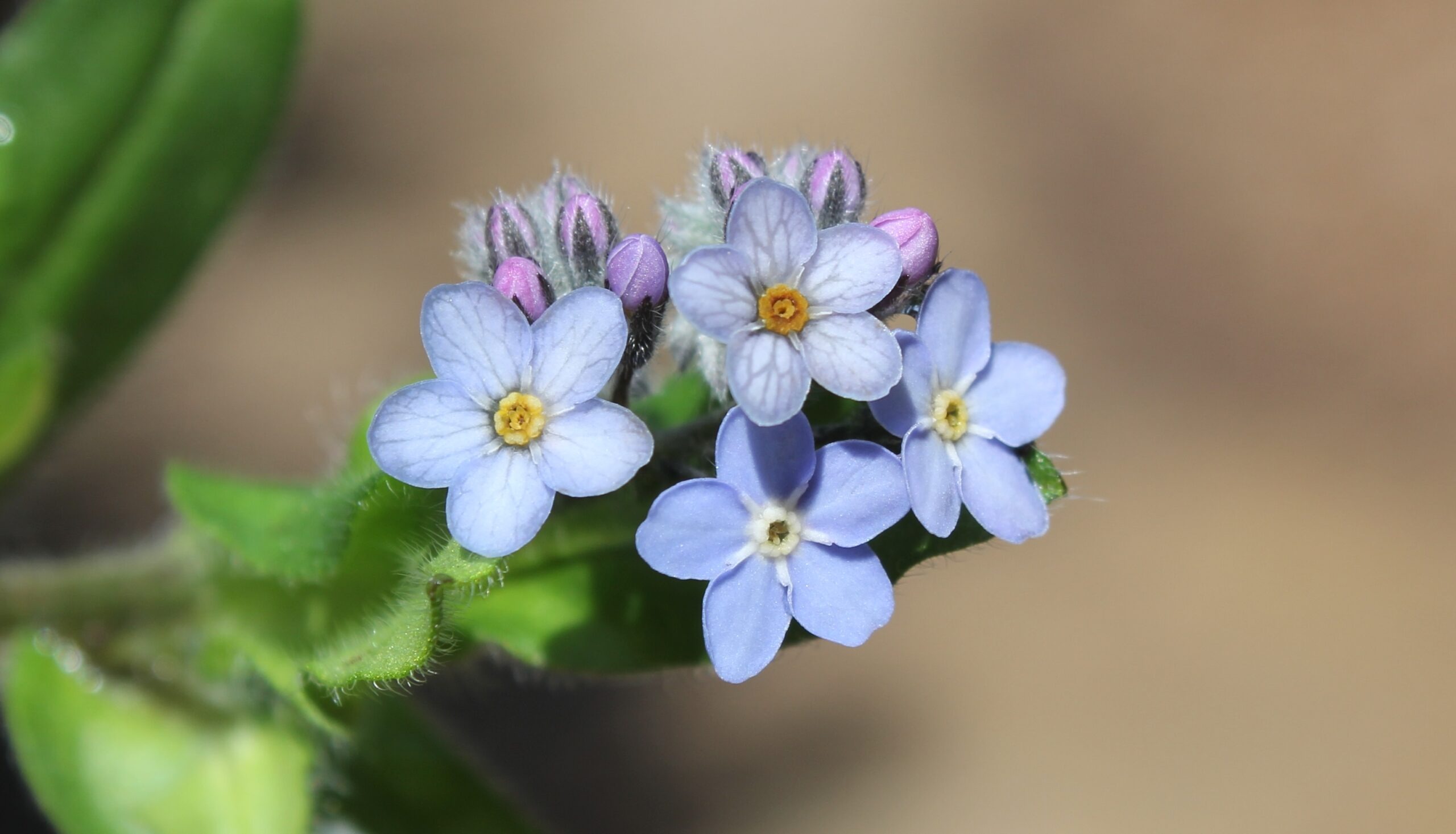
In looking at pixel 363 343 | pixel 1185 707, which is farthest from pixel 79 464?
pixel 1185 707

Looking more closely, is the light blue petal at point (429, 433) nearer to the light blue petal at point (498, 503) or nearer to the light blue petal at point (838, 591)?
the light blue petal at point (498, 503)

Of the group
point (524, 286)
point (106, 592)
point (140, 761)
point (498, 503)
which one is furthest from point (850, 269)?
point (106, 592)

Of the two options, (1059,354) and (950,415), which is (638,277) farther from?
(1059,354)

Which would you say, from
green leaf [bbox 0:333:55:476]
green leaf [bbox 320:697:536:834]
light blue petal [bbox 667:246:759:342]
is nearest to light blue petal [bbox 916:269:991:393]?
light blue petal [bbox 667:246:759:342]

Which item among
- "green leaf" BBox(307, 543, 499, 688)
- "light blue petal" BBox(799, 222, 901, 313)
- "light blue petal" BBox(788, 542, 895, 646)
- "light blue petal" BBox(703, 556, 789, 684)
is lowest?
"green leaf" BBox(307, 543, 499, 688)

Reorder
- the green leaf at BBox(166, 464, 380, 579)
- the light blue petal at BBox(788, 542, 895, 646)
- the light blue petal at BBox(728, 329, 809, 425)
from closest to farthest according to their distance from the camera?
the light blue petal at BBox(728, 329, 809, 425) < the light blue petal at BBox(788, 542, 895, 646) < the green leaf at BBox(166, 464, 380, 579)

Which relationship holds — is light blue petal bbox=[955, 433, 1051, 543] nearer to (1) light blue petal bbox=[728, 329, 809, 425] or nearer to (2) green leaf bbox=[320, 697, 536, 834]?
(1) light blue petal bbox=[728, 329, 809, 425]

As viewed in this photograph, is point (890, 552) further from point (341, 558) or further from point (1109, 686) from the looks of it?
point (1109, 686)
